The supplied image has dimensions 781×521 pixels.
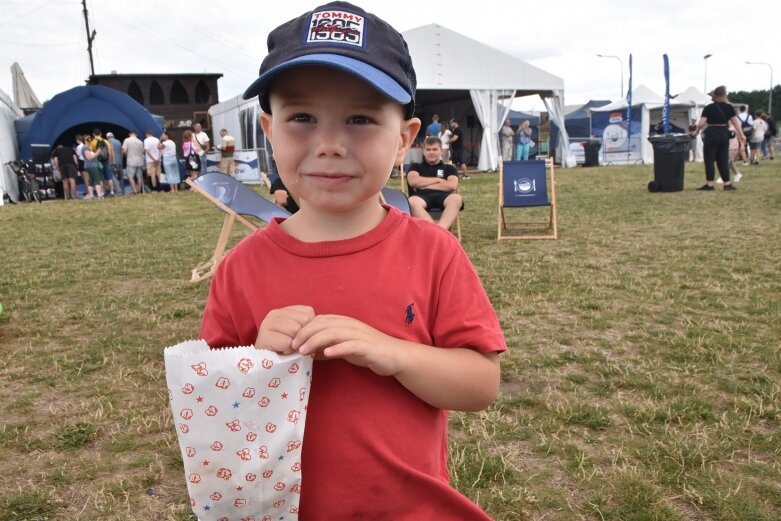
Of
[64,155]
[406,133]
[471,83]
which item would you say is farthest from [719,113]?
[64,155]

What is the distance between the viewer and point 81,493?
2436 millimetres

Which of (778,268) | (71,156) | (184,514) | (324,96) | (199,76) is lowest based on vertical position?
(184,514)

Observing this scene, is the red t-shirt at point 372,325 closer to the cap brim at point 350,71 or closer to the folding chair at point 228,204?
the cap brim at point 350,71

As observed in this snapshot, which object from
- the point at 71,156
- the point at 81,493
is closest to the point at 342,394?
the point at 81,493

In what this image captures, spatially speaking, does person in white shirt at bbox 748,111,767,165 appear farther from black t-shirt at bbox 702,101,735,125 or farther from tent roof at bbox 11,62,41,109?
tent roof at bbox 11,62,41,109

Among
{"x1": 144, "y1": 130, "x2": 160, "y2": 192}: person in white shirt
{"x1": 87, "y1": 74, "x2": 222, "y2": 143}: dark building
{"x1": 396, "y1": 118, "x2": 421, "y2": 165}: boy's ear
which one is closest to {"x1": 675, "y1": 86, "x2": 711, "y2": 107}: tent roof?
{"x1": 144, "y1": 130, "x2": 160, "y2": 192}: person in white shirt

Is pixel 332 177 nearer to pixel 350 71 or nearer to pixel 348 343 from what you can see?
pixel 350 71

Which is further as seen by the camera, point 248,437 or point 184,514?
point 184,514

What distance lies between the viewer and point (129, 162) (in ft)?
58.4

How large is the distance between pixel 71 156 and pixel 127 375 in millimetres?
15767

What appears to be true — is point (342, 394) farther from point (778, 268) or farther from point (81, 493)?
point (778, 268)

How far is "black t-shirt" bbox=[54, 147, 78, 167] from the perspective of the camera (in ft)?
56.0

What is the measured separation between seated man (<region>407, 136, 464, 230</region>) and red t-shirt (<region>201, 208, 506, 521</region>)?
6.34 metres

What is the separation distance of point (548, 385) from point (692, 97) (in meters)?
28.0
